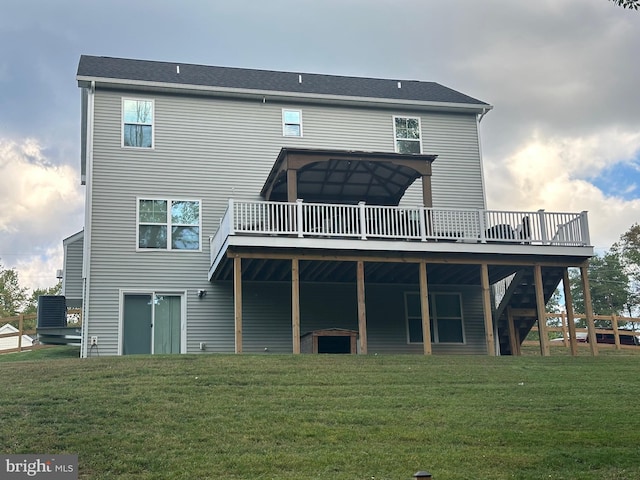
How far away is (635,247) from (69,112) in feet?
115

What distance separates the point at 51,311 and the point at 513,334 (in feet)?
41.2

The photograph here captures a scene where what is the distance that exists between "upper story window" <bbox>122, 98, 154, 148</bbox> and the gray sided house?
0.12ft

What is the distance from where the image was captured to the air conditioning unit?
1973 centimetres

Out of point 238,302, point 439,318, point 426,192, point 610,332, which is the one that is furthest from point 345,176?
point 610,332

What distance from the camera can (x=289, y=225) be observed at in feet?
56.2

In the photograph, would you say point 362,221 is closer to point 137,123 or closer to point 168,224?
point 168,224

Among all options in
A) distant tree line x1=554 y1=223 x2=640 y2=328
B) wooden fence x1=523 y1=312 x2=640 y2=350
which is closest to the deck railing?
wooden fence x1=523 y1=312 x2=640 y2=350

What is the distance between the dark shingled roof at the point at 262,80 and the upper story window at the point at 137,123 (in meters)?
0.67

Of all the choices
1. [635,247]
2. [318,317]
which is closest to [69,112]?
[318,317]

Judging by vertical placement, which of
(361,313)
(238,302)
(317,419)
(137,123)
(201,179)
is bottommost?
(317,419)

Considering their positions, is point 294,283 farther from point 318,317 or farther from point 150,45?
point 150,45

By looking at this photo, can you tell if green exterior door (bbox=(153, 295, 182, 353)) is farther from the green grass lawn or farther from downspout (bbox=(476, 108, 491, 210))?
downspout (bbox=(476, 108, 491, 210))

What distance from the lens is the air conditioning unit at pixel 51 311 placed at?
64.7ft

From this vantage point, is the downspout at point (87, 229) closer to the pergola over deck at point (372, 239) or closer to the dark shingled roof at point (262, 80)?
the dark shingled roof at point (262, 80)
